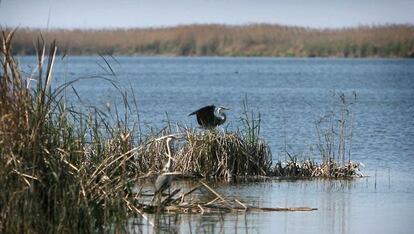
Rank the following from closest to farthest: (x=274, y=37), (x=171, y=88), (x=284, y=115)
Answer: (x=284, y=115), (x=171, y=88), (x=274, y=37)

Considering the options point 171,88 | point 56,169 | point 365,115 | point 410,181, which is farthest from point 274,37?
point 56,169

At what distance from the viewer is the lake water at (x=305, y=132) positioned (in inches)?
431

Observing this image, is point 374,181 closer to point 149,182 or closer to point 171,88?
point 149,182

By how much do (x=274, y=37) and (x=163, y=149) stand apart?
52.2 metres

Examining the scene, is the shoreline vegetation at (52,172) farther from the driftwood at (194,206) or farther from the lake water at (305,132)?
the lake water at (305,132)

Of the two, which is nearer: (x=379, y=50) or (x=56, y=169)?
(x=56, y=169)

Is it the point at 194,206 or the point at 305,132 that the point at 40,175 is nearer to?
the point at 194,206

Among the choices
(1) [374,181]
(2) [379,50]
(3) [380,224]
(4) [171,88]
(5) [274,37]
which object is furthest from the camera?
(5) [274,37]

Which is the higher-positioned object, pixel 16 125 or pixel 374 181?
pixel 16 125

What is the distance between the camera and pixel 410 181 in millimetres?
14320

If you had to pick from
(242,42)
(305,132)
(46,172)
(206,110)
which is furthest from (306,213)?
(242,42)

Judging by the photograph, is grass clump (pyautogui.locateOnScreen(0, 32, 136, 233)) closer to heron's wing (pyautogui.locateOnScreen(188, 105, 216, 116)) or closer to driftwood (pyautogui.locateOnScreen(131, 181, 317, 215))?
driftwood (pyautogui.locateOnScreen(131, 181, 317, 215))

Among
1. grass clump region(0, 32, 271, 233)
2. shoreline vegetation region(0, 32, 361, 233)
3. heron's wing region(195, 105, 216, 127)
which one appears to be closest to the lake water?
shoreline vegetation region(0, 32, 361, 233)

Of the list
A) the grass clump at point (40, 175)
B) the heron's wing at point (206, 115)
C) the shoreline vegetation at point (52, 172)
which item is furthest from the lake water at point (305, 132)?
the heron's wing at point (206, 115)
